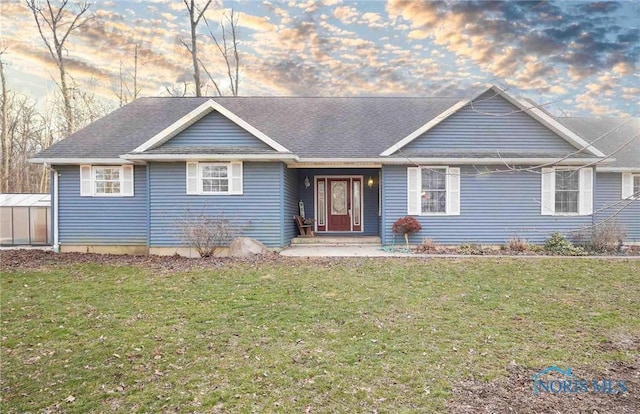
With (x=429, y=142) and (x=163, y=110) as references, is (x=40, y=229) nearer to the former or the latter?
(x=163, y=110)

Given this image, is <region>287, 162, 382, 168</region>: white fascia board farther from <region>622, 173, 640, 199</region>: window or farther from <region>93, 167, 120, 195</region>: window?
<region>622, 173, 640, 199</region>: window

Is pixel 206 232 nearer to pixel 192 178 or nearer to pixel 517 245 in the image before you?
pixel 192 178

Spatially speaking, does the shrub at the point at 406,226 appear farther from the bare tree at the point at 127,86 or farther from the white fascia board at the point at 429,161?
the bare tree at the point at 127,86

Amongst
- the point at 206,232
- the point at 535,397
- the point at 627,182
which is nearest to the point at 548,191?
the point at 627,182

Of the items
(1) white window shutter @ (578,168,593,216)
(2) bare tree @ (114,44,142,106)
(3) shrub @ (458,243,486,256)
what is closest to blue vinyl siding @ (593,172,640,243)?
(1) white window shutter @ (578,168,593,216)

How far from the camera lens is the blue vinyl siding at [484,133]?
12172 millimetres

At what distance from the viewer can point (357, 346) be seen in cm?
485

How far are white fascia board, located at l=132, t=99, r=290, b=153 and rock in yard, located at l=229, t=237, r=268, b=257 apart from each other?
2.71m

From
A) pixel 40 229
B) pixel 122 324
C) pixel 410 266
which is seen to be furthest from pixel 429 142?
pixel 40 229

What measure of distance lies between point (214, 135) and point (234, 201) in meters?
2.02

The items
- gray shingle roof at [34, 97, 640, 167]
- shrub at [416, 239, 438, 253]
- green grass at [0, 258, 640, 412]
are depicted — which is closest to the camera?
green grass at [0, 258, 640, 412]

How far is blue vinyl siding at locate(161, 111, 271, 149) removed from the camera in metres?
11.6

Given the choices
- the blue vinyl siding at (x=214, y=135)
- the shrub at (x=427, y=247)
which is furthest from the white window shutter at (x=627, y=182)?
the blue vinyl siding at (x=214, y=135)

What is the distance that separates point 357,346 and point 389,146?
900cm
